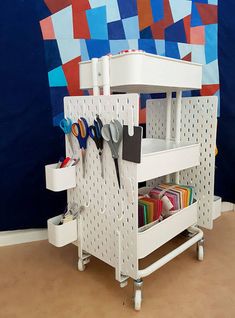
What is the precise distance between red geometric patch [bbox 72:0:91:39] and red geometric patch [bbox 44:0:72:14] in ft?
0.13

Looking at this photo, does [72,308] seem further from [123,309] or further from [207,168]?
[207,168]

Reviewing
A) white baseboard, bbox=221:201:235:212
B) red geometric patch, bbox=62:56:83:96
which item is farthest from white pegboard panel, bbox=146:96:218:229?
white baseboard, bbox=221:201:235:212

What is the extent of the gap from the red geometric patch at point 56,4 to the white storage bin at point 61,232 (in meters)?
0.98

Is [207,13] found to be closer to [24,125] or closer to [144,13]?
[144,13]

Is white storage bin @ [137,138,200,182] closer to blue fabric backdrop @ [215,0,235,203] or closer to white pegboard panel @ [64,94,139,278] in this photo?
white pegboard panel @ [64,94,139,278]

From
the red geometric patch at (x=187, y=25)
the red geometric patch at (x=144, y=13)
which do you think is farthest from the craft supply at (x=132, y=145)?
the red geometric patch at (x=187, y=25)

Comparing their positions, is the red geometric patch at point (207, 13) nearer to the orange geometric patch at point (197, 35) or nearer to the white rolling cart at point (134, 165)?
the orange geometric patch at point (197, 35)

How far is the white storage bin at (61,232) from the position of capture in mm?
1139

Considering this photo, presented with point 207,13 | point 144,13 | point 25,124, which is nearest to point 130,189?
point 25,124

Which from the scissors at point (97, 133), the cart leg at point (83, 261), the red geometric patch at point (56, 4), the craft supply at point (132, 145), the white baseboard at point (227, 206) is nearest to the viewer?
the craft supply at point (132, 145)

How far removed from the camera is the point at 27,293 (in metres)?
1.14

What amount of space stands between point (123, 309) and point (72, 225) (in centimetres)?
37

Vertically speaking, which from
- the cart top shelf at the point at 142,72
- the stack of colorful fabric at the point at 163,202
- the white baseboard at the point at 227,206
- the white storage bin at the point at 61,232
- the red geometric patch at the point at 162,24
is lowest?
the white baseboard at the point at 227,206

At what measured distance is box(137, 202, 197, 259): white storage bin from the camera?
1.04 metres
